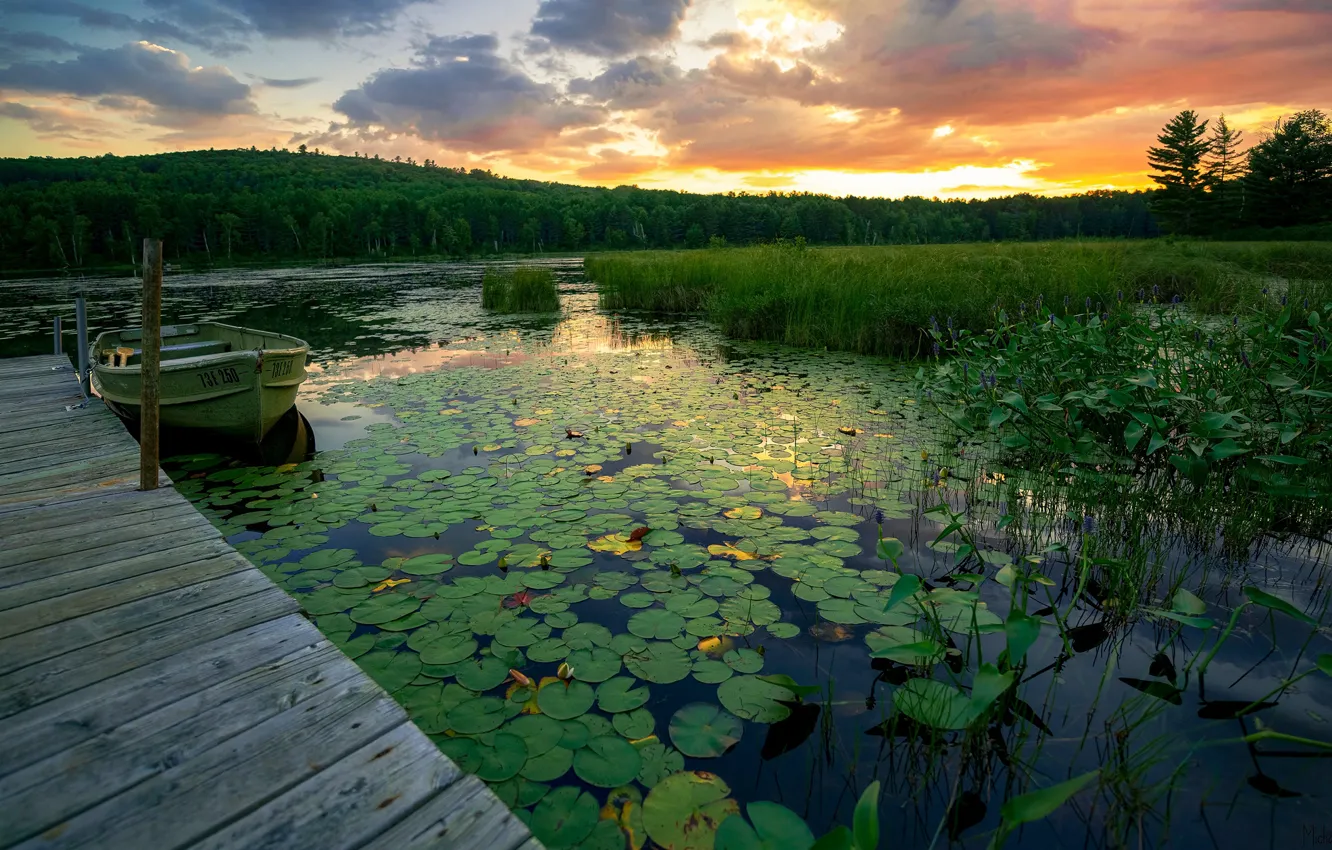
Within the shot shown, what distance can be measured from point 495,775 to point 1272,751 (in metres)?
2.41

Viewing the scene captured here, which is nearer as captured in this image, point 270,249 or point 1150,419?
point 1150,419

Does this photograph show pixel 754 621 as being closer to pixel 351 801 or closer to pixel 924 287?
pixel 351 801

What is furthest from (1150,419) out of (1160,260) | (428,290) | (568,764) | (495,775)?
(428,290)

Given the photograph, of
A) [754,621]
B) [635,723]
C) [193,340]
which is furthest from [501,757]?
[193,340]

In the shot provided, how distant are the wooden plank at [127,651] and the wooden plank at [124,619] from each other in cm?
4

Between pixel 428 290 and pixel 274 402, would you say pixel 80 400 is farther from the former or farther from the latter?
pixel 428 290

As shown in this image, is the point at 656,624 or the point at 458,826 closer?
the point at 458,826

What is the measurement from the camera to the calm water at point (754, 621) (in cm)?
186

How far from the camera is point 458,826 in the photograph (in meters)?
1.33

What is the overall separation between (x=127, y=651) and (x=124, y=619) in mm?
271

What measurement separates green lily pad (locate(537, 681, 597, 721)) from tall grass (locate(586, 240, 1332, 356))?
615 centimetres

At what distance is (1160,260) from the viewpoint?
13055 mm

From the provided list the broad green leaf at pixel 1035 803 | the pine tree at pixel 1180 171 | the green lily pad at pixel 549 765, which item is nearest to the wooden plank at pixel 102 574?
the green lily pad at pixel 549 765

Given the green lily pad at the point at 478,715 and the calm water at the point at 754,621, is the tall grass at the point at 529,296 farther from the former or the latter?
the green lily pad at the point at 478,715
